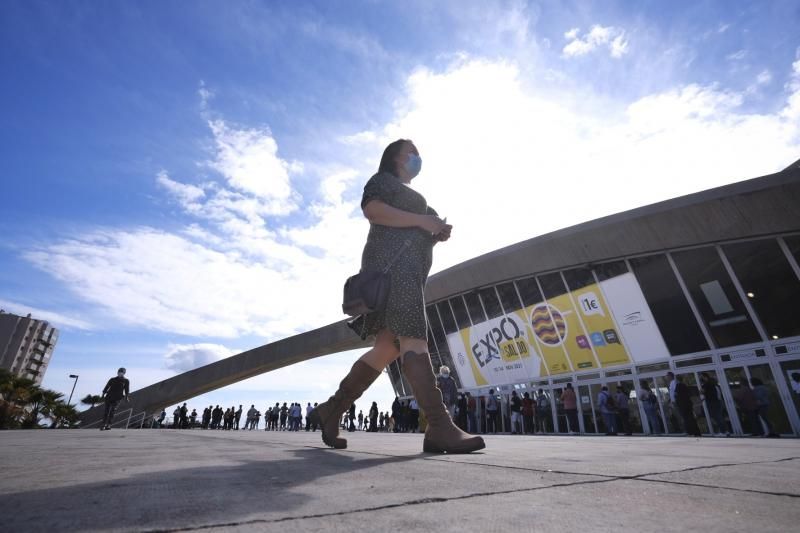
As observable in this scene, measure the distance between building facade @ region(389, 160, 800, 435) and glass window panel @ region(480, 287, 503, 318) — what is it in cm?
6

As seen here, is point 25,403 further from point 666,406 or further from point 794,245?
point 794,245

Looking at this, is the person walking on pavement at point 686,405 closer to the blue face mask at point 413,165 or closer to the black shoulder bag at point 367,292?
the blue face mask at point 413,165

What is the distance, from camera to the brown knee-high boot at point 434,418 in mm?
2309

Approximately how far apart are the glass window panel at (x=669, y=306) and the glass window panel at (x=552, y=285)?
8.66ft

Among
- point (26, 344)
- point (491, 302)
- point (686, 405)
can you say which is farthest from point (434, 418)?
point (26, 344)

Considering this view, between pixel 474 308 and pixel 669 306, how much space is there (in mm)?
7717

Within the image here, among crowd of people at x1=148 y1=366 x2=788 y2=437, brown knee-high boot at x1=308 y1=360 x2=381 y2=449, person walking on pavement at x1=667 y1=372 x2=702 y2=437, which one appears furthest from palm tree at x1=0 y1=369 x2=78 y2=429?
person walking on pavement at x1=667 y1=372 x2=702 y2=437

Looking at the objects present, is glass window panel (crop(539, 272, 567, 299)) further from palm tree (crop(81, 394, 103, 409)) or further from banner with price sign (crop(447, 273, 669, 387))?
palm tree (crop(81, 394, 103, 409))

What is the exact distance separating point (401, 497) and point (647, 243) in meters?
14.5

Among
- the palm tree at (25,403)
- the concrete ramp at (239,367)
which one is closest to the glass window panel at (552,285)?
the concrete ramp at (239,367)

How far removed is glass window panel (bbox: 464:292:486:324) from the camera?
18469 millimetres

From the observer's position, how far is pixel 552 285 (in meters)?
15.9

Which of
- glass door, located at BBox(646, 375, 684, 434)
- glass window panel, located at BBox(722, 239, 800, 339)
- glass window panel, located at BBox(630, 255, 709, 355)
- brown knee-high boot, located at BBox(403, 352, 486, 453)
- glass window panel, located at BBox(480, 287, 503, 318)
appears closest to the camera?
brown knee-high boot, located at BBox(403, 352, 486, 453)

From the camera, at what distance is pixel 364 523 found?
2.50 feet
